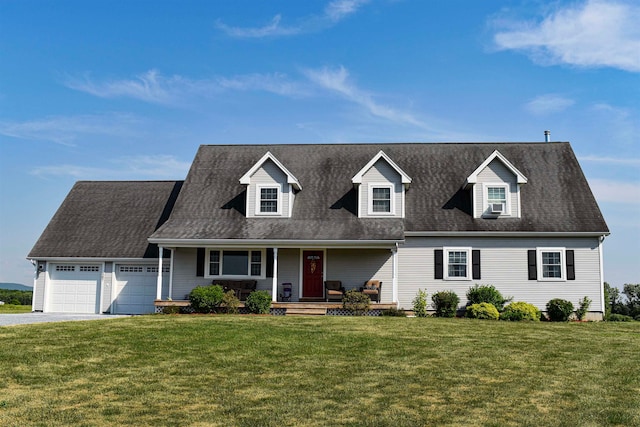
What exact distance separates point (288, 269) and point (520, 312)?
943cm

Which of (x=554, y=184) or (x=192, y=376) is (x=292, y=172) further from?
(x=192, y=376)

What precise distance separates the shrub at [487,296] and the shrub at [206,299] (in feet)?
32.7

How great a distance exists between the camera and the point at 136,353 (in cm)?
1430

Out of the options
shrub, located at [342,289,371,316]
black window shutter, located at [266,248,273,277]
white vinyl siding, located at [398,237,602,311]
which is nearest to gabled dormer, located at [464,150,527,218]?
white vinyl siding, located at [398,237,602,311]

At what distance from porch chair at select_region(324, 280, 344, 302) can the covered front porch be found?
0.36 metres

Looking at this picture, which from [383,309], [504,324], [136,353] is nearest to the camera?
[136,353]

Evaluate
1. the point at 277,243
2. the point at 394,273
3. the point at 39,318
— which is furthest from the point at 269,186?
the point at 39,318

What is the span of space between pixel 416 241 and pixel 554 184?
6998 millimetres

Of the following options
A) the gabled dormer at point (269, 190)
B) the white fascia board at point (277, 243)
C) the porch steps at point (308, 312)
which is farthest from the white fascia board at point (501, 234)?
the gabled dormer at point (269, 190)

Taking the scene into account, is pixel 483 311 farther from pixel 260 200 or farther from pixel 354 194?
pixel 260 200

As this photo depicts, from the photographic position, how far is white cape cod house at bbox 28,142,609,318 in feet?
84.2

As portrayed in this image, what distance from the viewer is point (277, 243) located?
2500cm

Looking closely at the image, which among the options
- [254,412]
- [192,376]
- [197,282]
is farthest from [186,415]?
[197,282]

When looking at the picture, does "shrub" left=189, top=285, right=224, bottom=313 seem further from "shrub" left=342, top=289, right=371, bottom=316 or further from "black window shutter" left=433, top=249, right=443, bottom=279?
"black window shutter" left=433, top=249, right=443, bottom=279
